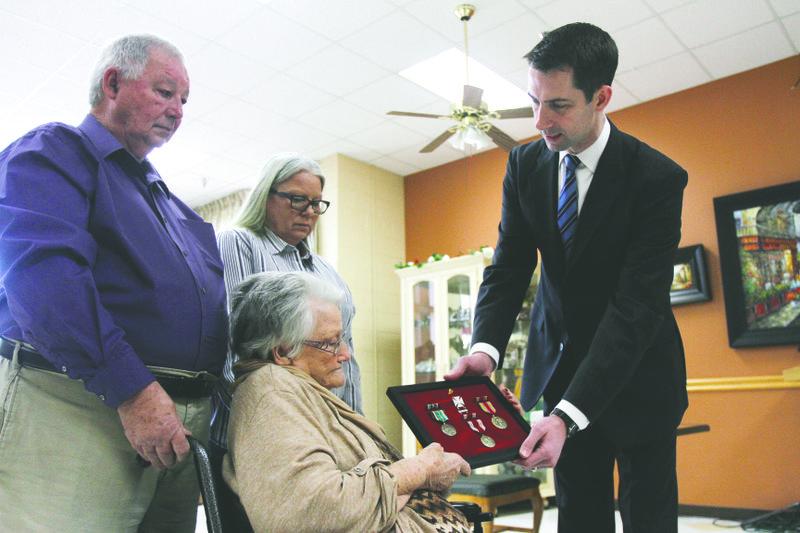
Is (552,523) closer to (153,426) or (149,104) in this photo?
(153,426)

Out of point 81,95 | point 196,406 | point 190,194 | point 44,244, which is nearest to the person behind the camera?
point 44,244

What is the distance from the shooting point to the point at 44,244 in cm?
109

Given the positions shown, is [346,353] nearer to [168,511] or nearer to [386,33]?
[168,511]

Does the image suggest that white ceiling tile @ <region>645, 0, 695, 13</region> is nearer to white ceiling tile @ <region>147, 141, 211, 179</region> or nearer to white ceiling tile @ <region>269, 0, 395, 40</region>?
white ceiling tile @ <region>269, 0, 395, 40</region>

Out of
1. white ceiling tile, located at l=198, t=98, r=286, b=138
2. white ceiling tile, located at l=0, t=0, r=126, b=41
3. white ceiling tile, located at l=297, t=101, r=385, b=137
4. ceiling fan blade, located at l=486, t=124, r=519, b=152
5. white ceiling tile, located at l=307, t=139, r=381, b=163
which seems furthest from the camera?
white ceiling tile, located at l=307, t=139, r=381, b=163

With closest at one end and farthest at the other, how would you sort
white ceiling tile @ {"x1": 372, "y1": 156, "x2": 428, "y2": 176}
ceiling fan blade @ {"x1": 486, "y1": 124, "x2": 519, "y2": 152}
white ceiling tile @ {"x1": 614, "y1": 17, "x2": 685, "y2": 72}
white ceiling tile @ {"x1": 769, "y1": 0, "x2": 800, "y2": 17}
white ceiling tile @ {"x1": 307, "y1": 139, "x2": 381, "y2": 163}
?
1. white ceiling tile @ {"x1": 769, "y1": 0, "x2": 800, "y2": 17}
2. white ceiling tile @ {"x1": 614, "y1": 17, "x2": 685, "y2": 72}
3. ceiling fan blade @ {"x1": 486, "y1": 124, "x2": 519, "y2": 152}
4. white ceiling tile @ {"x1": 307, "y1": 139, "x2": 381, "y2": 163}
5. white ceiling tile @ {"x1": 372, "y1": 156, "x2": 428, "y2": 176}

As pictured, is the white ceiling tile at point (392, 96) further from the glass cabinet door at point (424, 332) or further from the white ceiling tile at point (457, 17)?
the glass cabinet door at point (424, 332)

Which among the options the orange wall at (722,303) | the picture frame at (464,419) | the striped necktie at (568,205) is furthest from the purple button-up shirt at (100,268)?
the orange wall at (722,303)

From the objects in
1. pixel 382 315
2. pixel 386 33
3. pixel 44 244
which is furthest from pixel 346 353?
pixel 382 315

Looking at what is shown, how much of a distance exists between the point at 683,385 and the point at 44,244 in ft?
4.47

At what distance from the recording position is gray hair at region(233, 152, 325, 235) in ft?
6.21

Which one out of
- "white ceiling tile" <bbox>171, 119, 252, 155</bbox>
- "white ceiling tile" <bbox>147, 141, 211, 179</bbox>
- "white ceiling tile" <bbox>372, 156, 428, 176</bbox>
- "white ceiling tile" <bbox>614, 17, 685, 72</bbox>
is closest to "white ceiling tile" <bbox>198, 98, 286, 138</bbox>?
"white ceiling tile" <bbox>171, 119, 252, 155</bbox>

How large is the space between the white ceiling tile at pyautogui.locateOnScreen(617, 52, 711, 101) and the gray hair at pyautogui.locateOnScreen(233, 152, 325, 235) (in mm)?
3556

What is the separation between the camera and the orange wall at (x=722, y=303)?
4.14m
